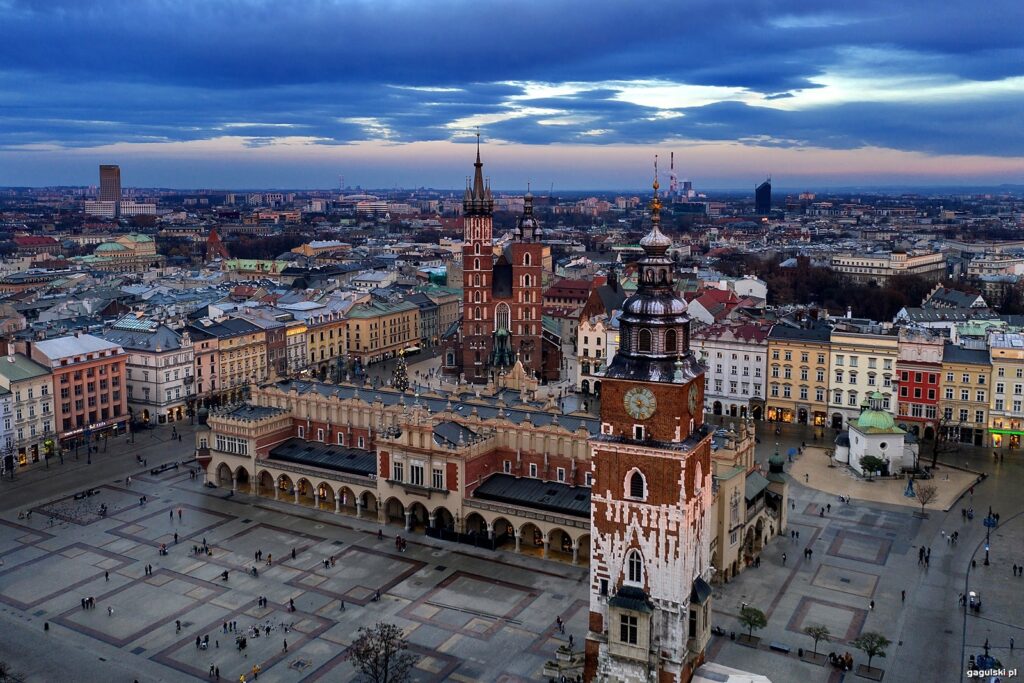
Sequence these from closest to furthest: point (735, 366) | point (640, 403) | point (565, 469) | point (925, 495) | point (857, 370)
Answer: point (640, 403)
point (565, 469)
point (925, 495)
point (857, 370)
point (735, 366)

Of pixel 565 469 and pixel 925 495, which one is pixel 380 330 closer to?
pixel 565 469

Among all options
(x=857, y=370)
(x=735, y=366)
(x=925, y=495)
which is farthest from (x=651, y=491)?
(x=735, y=366)

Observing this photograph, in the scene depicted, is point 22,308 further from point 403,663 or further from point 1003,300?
point 1003,300

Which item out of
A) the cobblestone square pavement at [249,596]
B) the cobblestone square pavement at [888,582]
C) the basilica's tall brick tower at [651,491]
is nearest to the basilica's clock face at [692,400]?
the basilica's tall brick tower at [651,491]

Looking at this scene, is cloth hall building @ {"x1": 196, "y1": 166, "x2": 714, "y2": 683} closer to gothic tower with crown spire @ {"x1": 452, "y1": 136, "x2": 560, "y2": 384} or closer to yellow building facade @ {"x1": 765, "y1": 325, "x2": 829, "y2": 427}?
gothic tower with crown spire @ {"x1": 452, "y1": 136, "x2": 560, "y2": 384}

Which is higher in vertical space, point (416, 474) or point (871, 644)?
point (416, 474)
